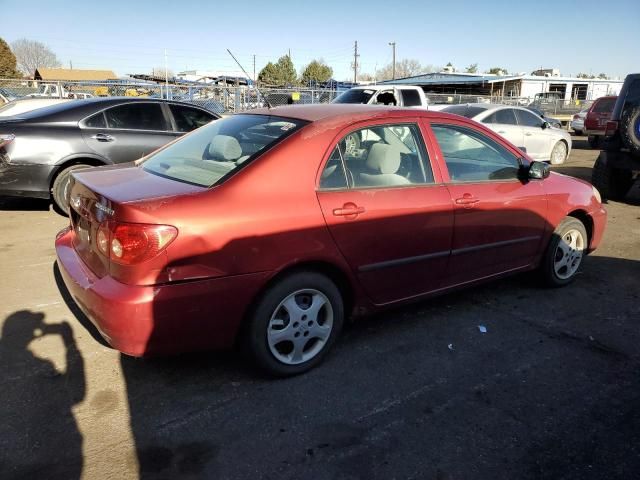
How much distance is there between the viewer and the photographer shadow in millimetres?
2320

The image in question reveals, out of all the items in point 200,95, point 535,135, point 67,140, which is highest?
point 200,95

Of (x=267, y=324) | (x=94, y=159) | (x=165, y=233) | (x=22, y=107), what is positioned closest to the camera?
(x=165, y=233)

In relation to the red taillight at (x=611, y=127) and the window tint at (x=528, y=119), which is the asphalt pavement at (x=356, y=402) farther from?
the window tint at (x=528, y=119)

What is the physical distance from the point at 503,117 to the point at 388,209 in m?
9.32

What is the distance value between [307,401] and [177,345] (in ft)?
2.54

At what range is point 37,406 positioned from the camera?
2719 millimetres

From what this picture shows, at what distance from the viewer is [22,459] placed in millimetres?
2338

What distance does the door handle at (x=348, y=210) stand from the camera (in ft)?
10.0

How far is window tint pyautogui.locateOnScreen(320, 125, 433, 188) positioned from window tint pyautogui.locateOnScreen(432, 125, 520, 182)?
224 millimetres

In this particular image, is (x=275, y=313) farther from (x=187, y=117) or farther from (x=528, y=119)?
(x=528, y=119)

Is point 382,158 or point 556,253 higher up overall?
point 382,158

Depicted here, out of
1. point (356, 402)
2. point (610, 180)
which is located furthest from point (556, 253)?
point (610, 180)

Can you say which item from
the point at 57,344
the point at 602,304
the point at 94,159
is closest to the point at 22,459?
the point at 57,344

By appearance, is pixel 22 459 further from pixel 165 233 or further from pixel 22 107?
pixel 22 107
